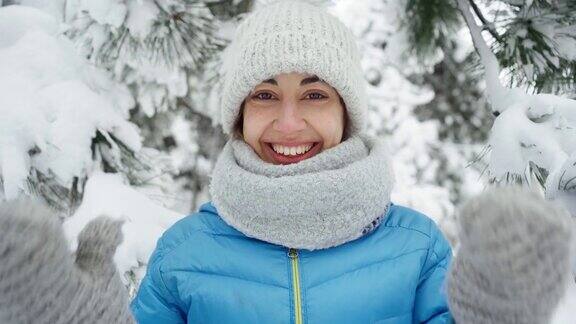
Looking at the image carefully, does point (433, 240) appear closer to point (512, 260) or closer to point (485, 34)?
point (512, 260)

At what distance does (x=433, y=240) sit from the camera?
5.03 feet

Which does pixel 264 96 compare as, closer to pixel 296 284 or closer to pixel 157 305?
pixel 296 284

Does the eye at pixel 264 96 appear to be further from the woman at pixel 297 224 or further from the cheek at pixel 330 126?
the cheek at pixel 330 126

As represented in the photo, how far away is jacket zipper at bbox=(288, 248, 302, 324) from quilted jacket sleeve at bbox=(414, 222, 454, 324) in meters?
0.32

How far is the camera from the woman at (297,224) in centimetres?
142

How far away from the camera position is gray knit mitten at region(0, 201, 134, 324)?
33.6 inches

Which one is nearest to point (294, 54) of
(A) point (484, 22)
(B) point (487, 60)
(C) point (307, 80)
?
(C) point (307, 80)

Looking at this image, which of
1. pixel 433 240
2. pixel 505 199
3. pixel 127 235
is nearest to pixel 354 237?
pixel 433 240

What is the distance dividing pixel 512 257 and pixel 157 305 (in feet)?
3.33

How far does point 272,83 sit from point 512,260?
0.93m

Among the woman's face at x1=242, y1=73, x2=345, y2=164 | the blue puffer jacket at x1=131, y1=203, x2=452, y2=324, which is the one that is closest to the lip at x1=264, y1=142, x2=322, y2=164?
the woman's face at x1=242, y1=73, x2=345, y2=164

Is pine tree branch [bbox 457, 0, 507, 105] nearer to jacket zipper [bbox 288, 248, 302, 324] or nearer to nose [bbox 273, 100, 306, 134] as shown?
nose [bbox 273, 100, 306, 134]

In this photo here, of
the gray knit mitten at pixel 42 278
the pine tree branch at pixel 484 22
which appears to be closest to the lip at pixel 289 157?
the gray knit mitten at pixel 42 278

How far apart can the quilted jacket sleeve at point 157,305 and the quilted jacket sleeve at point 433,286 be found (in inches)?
25.5
